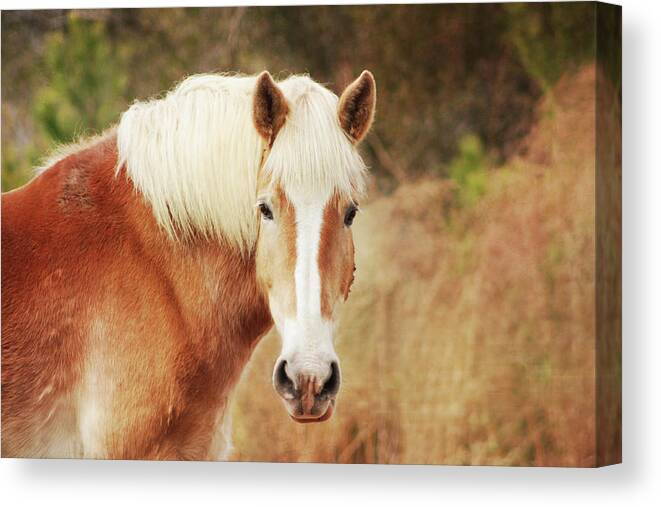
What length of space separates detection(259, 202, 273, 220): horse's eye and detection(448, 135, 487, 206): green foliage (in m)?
1.15

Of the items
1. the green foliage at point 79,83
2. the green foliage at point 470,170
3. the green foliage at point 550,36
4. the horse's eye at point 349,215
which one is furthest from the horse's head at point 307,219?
the green foliage at point 79,83

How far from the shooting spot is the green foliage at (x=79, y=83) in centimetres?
570

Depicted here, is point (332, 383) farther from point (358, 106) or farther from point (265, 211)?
point (358, 106)

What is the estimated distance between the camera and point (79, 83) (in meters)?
5.74

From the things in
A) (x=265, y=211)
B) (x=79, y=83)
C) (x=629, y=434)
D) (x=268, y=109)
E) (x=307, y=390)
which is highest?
(x=79, y=83)

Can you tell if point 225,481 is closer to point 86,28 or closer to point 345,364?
point 345,364

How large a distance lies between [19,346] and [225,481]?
1.28 metres

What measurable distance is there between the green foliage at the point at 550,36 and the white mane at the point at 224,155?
3.44ft

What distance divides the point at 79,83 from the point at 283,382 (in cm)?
208

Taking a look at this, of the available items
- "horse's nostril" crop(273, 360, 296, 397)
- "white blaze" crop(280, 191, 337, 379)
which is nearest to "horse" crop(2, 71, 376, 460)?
"white blaze" crop(280, 191, 337, 379)

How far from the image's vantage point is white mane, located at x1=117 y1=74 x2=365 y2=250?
4711 millimetres

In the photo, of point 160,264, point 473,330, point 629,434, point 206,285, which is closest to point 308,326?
point 206,285

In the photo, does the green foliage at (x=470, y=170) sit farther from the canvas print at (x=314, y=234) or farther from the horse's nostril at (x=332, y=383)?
the horse's nostril at (x=332, y=383)

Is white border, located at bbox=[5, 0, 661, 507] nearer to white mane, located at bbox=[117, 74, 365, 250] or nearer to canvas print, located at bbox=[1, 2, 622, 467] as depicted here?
canvas print, located at bbox=[1, 2, 622, 467]
